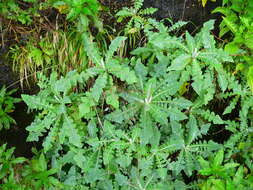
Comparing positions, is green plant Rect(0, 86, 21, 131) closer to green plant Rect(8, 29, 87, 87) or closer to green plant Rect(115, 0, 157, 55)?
green plant Rect(8, 29, 87, 87)

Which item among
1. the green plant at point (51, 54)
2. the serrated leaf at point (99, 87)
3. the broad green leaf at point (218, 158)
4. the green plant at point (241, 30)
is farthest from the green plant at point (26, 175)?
the green plant at point (241, 30)

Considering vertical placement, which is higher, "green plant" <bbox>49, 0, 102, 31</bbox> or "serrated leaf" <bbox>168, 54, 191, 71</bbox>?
"green plant" <bbox>49, 0, 102, 31</bbox>

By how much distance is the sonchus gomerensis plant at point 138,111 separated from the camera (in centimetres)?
311

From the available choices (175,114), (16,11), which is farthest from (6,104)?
(175,114)

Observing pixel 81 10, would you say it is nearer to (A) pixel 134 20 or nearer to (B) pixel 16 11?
(A) pixel 134 20

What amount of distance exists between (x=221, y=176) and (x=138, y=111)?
3.43 feet

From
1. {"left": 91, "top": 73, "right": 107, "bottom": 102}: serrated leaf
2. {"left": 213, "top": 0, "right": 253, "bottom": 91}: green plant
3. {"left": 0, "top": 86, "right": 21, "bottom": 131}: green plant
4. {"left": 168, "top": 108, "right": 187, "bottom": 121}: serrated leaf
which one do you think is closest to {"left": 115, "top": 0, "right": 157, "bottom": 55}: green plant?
{"left": 91, "top": 73, "right": 107, "bottom": 102}: serrated leaf

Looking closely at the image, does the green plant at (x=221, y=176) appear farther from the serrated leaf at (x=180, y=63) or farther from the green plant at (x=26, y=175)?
the green plant at (x=26, y=175)

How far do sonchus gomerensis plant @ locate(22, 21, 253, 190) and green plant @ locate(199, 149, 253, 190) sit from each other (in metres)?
0.23

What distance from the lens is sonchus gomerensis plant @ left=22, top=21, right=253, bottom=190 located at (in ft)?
10.2

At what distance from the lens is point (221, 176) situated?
3215 millimetres

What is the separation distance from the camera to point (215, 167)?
3203mm

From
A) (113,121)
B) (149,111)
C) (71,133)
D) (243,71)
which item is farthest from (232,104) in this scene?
(71,133)

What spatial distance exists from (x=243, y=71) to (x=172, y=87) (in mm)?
776
